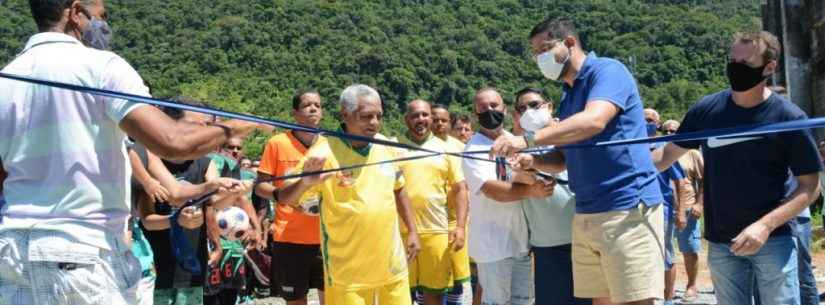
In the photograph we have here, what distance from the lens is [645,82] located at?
2579 inches

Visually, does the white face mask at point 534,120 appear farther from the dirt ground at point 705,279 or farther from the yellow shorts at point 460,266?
the dirt ground at point 705,279

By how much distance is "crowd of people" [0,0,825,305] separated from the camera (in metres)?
3.32

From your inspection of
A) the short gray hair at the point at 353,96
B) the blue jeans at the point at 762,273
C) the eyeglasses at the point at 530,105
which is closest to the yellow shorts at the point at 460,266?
the eyeglasses at the point at 530,105

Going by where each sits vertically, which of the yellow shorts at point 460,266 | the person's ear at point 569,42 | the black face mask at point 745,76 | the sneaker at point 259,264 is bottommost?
the sneaker at point 259,264

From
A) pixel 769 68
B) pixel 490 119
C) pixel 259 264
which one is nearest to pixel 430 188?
pixel 490 119

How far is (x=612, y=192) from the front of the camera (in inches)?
194

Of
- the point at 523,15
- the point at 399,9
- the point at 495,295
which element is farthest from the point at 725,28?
the point at 495,295

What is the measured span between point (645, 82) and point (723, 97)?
62502mm

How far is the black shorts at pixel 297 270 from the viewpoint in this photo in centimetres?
731

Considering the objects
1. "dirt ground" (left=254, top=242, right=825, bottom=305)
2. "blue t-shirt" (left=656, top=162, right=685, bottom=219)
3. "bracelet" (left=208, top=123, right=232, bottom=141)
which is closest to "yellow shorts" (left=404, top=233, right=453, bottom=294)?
"blue t-shirt" (left=656, top=162, right=685, bottom=219)

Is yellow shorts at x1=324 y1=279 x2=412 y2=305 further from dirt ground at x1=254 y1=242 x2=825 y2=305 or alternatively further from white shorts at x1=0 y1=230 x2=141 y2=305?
dirt ground at x1=254 y1=242 x2=825 y2=305

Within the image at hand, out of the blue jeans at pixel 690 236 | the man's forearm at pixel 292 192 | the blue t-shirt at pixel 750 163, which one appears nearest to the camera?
the blue t-shirt at pixel 750 163

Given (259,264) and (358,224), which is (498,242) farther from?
(259,264)

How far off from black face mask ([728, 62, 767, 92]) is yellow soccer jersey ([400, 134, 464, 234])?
3.33 metres
